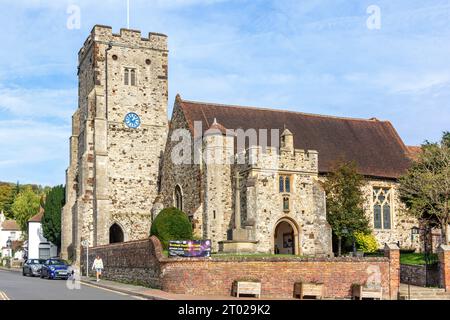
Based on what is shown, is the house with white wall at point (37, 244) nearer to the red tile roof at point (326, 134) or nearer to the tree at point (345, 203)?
the red tile roof at point (326, 134)

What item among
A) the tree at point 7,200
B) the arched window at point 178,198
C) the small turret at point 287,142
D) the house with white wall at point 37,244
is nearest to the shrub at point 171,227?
the small turret at point 287,142

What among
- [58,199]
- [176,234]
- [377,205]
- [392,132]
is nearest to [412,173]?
[377,205]

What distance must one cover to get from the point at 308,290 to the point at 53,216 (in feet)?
133

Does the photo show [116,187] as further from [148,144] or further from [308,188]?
[308,188]

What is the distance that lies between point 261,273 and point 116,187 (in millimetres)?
23839

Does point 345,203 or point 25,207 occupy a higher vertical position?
point 25,207

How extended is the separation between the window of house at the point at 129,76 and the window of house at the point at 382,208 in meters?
19.7

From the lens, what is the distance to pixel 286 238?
3953 cm

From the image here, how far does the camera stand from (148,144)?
165ft

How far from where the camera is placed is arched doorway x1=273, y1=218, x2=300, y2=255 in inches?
1510

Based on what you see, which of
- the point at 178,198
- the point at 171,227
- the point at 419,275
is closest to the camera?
the point at 419,275

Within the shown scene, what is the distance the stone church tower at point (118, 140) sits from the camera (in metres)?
48.0

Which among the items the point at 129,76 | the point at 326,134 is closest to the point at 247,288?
the point at 326,134

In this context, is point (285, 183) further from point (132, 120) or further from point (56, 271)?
point (132, 120)
